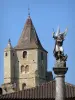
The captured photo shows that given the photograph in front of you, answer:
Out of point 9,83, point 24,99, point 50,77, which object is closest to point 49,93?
point 24,99

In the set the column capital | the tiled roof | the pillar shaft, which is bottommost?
the tiled roof

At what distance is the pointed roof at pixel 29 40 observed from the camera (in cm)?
10700

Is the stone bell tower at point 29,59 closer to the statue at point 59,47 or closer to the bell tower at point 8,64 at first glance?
the bell tower at point 8,64

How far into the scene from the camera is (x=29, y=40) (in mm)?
107375

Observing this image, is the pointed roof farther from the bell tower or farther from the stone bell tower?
the bell tower

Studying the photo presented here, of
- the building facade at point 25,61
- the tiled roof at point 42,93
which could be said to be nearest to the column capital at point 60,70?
the tiled roof at point 42,93

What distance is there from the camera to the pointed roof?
4213 inches

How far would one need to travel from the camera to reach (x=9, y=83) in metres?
104

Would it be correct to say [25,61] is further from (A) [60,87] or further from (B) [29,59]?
(A) [60,87]

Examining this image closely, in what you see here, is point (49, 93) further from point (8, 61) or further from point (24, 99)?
point (8, 61)

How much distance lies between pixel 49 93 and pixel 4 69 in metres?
62.8

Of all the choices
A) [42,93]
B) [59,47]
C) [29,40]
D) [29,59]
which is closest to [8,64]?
[29,59]

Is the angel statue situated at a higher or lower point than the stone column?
higher

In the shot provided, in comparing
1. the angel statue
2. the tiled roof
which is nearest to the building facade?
the tiled roof
